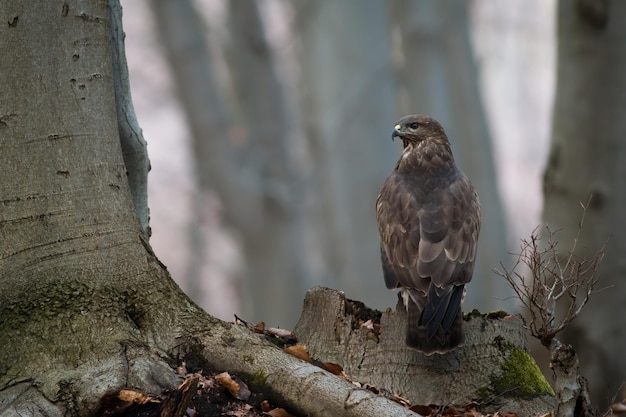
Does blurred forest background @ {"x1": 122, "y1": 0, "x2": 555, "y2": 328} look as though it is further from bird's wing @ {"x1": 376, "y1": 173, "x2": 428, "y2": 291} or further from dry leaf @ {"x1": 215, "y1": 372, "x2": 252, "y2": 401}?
dry leaf @ {"x1": 215, "y1": 372, "x2": 252, "y2": 401}

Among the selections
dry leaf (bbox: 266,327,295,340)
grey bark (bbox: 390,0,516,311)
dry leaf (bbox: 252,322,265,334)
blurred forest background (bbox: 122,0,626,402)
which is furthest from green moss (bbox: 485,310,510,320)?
grey bark (bbox: 390,0,516,311)

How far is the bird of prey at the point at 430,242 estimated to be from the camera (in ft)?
16.2

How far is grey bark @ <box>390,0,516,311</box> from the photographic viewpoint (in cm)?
1532

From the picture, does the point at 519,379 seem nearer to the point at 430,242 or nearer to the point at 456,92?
the point at 430,242

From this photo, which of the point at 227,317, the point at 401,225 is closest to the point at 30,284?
the point at 401,225

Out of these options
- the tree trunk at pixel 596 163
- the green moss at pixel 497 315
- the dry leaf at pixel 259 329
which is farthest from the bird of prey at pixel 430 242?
the tree trunk at pixel 596 163

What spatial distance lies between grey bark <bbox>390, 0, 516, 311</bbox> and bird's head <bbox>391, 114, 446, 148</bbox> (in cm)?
843

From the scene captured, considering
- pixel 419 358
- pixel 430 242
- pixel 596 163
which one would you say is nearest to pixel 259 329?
pixel 419 358

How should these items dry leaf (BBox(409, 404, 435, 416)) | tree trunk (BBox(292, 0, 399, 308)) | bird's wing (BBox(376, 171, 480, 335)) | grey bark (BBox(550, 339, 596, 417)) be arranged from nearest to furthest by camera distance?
grey bark (BBox(550, 339, 596, 417)), dry leaf (BBox(409, 404, 435, 416)), bird's wing (BBox(376, 171, 480, 335)), tree trunk (BBox(292, 0, 399, 308))

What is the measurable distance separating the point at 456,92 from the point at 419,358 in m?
11.5

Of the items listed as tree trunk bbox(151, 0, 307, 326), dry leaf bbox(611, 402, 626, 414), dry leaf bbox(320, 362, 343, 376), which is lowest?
dry leaf bbox(320, 362, 343, 376)

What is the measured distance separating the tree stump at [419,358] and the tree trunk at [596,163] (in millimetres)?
4088

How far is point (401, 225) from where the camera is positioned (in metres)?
5.78

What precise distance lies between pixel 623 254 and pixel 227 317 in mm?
22617
